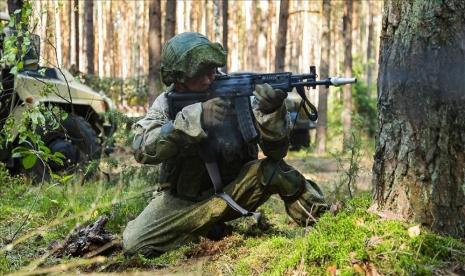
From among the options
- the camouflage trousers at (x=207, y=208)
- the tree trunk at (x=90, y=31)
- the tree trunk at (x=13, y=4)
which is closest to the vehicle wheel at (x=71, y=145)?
the tree trunk at (x=13, y=4)

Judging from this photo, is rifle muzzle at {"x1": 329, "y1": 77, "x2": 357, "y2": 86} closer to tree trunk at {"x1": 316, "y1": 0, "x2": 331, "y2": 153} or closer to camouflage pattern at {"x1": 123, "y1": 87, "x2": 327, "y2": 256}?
camouflage pattern at {"x1": 123, "y1": 87, "x2": 327, "y2": 256}

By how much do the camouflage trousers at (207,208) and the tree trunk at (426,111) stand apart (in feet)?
3.23

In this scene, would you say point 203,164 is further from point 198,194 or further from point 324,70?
point 324,70

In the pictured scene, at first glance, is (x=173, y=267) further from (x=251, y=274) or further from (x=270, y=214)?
(x=270, y=214)

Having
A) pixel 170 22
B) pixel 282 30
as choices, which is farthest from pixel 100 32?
pixel 170 22

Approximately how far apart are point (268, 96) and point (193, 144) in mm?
621

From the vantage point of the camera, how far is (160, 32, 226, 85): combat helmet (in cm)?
355

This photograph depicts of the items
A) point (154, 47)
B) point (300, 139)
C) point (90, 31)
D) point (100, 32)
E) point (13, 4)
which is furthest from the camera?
point (100, 32)

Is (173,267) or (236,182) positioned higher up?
(236,182)

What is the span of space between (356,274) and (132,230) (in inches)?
67.7

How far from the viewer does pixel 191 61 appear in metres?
3.54

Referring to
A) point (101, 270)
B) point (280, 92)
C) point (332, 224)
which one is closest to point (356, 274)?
point (332, 224)

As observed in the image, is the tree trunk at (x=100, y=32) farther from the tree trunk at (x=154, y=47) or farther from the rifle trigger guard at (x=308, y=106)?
the rifle trigger guard at (x=308, y=106)

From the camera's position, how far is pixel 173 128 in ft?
11.2
